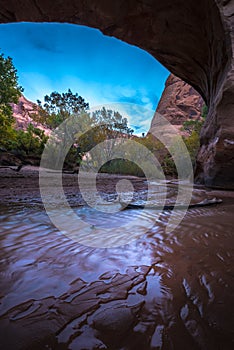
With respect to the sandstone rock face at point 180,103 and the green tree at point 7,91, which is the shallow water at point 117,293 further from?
the sandstone rock face at point 180,103

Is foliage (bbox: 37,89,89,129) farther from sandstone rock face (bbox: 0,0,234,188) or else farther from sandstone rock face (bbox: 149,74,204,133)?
sandstone rock face (bbox: 149,74,204,133)

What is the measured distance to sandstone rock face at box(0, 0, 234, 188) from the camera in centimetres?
562

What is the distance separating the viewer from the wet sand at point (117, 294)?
0.68m

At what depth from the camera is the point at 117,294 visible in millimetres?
956

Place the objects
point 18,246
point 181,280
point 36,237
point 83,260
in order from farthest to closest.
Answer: point 36,237 < point 18,246 < point 83,260 < point 181,280

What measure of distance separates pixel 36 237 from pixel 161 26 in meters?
8.83

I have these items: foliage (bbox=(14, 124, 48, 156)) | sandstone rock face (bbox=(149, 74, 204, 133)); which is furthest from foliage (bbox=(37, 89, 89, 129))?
sandstone rock face (bbox=(149, 74, 204, 133))

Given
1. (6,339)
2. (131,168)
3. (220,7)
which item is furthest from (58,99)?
(6,339)

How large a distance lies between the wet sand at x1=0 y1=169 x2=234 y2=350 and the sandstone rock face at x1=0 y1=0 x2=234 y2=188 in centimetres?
550

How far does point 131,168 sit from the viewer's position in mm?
20453

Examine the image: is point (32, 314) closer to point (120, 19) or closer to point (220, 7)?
point (220, 7)

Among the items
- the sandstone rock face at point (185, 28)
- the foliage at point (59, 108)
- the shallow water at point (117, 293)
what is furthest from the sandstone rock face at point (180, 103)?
the shallow water at point (117, 293)

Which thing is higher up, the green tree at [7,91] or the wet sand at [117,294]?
the green tree at [7,91]

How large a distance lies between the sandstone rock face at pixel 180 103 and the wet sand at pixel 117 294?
42.0 meters
